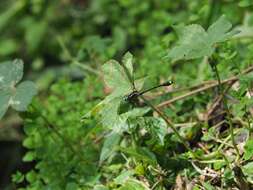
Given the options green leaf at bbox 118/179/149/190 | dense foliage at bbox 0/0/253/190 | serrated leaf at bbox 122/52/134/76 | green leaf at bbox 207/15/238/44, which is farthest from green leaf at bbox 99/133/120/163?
green leaf at bbox 207/15/238/44

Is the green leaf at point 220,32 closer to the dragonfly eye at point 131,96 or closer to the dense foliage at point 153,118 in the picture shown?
the dense foliage at point 153,118

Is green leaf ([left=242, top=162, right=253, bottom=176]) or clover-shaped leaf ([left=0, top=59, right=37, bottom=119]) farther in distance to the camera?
clover-shaped leaf ([left=0, top=59, right=37, bottom=119])

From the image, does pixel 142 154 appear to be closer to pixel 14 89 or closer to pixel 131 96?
pixel 131 96

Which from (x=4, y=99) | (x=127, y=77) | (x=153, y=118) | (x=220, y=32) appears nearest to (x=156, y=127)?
(x=153, y=118)

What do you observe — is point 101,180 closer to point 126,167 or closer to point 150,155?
point 126,167

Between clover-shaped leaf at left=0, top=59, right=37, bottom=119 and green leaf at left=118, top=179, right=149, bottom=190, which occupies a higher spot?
clover-shaped leaf at left=0, top=59, right=37, bottom=119

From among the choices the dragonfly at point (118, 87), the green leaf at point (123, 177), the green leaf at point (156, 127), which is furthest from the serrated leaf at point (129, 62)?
the green leaf at point (123, 177)

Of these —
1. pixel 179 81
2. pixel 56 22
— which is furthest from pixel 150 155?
pixel 56 22

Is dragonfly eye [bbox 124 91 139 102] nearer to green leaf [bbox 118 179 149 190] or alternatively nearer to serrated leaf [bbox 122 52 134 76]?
serrated leaf [bbox 122 52 134 76]
